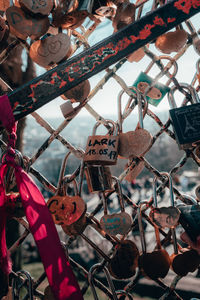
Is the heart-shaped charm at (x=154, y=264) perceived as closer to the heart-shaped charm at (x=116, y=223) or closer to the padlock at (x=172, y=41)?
the heart-shaped charm at (x=116, y=223)

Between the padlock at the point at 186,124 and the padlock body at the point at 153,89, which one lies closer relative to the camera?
the padlock at the point at 186,124

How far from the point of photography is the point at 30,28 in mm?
588

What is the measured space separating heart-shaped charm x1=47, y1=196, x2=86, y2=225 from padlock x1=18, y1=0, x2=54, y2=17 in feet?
1.55

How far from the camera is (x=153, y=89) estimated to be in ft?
2.22

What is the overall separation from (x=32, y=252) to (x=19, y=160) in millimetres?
3476

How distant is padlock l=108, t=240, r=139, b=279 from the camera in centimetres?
60

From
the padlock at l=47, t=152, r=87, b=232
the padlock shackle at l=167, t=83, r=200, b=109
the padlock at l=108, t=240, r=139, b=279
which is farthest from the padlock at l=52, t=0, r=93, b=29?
the padlock at l=108, t=240, r=139, b=279

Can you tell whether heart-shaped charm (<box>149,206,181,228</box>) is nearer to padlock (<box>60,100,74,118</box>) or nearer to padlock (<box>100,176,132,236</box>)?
padlock (<box>100,176,132,236</box>)

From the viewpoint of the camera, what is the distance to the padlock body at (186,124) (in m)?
0.57

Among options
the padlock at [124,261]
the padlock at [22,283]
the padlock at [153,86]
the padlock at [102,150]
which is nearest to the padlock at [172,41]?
the padlock at [153,86]

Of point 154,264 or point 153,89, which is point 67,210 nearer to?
point 154,264

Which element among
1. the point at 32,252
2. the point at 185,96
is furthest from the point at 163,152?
the point at 185,96

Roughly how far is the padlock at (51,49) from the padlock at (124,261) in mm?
503

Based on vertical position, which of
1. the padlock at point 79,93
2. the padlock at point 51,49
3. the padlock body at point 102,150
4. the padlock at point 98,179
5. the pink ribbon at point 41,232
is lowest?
the pink ribbon at point 41,232
